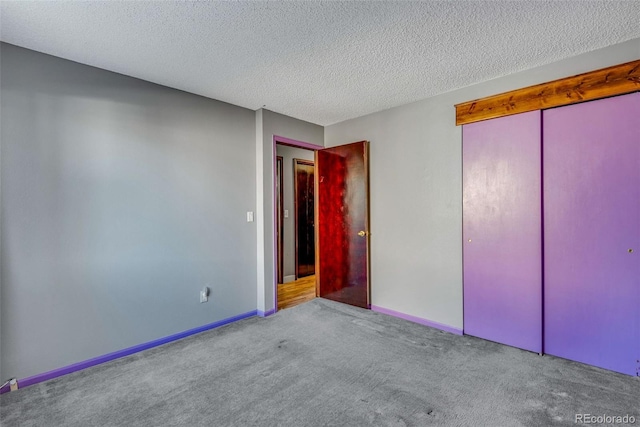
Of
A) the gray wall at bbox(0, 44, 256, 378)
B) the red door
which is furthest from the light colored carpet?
the red door

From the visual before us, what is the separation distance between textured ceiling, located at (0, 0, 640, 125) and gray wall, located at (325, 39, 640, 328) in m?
0.39

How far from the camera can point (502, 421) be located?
173cm

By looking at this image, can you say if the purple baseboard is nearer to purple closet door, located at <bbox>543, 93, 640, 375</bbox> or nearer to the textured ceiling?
the textured ceiling

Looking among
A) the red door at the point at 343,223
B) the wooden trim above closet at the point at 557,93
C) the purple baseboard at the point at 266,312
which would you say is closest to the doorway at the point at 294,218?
the red door at the point at 343,223

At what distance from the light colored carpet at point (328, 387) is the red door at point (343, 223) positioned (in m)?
1.11

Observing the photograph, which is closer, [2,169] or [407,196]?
[2,169]

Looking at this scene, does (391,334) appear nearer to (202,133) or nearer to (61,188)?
(202,133)

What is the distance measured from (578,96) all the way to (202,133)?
11.3 ft

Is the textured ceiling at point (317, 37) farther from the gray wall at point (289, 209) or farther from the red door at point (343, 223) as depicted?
the gray wall at point (289, 209)

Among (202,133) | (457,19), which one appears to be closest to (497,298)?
(457,19)

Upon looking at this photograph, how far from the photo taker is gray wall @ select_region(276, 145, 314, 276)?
17.2 feet

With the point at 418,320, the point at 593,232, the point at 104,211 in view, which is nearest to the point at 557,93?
the point at 593,232

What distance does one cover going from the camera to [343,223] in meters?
4.01

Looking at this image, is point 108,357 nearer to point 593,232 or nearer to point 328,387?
point 328,387
